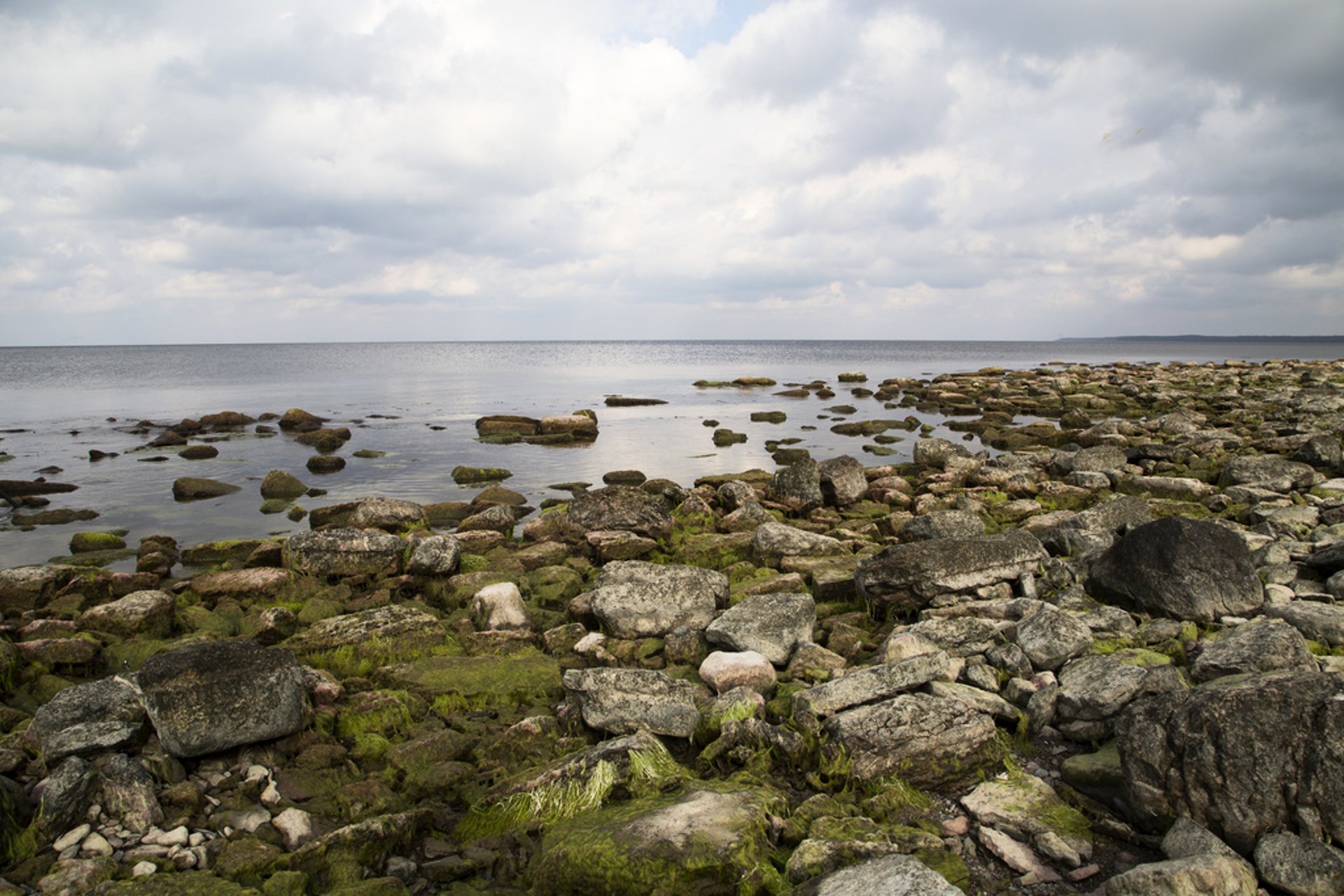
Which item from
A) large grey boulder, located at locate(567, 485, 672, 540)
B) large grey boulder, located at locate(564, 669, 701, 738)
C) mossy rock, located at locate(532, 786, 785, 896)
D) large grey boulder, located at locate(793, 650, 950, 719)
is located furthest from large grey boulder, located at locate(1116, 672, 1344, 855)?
large grey boulder, located at locate(567, 485, 672, 540)

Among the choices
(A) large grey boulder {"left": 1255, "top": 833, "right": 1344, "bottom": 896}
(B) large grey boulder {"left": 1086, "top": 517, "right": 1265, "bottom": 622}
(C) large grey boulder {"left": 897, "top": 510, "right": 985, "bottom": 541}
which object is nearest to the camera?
(A) large grey boulder {"left": 1255, "top": 833, "right": 1344, "bottom": 896}

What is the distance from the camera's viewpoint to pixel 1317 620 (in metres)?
6.80

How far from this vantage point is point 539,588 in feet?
36.2

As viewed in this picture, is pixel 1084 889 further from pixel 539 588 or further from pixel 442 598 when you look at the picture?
pixel 442 598

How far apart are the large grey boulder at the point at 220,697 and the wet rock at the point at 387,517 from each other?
28.6 feet

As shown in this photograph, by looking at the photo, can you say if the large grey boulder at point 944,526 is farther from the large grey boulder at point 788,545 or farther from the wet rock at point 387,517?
the wet rock at point 387,517

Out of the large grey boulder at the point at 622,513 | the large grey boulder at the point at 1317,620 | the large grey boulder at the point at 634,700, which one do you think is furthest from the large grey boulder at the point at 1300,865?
the large grey boulder at the point at 622,513

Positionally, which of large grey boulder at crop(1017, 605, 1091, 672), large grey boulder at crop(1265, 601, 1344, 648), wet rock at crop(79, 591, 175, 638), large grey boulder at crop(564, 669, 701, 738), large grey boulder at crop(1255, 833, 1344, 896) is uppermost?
large grey boulder at crop(1265, 601, 1344, 648)

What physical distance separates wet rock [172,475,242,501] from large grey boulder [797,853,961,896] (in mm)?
21008

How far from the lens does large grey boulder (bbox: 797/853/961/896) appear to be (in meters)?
3.75

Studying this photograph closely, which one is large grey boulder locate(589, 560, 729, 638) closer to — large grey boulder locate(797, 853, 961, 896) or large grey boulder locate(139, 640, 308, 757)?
large grey boulder locate(139, 640, 308, 757)

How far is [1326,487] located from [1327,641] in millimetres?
9292

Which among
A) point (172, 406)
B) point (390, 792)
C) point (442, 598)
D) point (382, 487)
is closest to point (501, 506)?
point (442, 598)

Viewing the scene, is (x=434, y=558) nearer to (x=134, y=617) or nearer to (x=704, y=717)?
(x=134, y=617)
